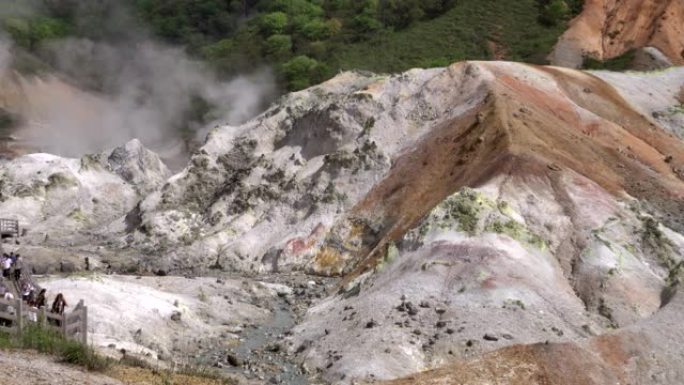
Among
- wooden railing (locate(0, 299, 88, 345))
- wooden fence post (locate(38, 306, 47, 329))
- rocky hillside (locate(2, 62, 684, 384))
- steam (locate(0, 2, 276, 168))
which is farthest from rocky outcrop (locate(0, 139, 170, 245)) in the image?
wooden fence post (locate(38, 306, 47, 329))

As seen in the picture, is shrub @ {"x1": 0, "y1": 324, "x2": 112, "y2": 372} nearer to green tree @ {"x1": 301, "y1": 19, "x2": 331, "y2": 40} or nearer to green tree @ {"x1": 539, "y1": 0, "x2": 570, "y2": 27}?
green tree @ {"x1": 539, "y1": 0, "x2": 570, "y2": 27}

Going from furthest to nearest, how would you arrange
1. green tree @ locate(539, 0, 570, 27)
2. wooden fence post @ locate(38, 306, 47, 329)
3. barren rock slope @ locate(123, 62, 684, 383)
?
green tree @ locate(539, 0, 570, 27), barren rock slope @ locate(123, 62, 684, 383), wooden fence post @ locate(38, 306, 47, 329)

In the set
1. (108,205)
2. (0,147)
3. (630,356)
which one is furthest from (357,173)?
(0,147)

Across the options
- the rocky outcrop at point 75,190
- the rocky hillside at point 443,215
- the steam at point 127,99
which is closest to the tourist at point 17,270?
the rocky hillside at point 443,215

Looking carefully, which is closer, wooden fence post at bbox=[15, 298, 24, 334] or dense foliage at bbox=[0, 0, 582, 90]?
wooden fence post at bbox=[15, 298, 24, 334]

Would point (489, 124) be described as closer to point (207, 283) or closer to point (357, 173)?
point (357, 173)

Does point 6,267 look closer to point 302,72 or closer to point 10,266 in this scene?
point 10,266

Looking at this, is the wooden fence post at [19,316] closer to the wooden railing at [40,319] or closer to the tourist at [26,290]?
the wooden railing at [40,319]
